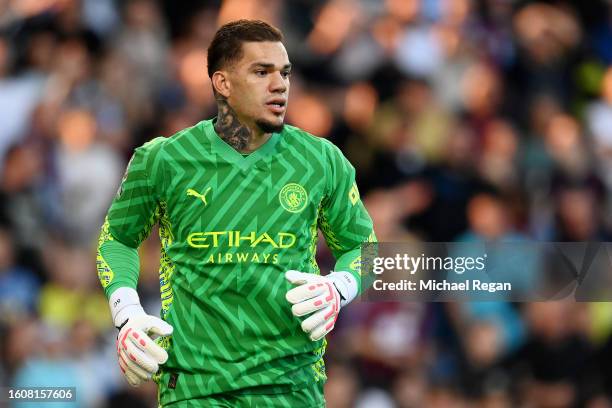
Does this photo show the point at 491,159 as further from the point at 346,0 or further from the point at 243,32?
the point at 243,32

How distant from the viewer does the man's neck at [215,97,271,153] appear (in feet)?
15.7

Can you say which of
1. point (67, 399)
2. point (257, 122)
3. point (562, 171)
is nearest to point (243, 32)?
point (257, 122)

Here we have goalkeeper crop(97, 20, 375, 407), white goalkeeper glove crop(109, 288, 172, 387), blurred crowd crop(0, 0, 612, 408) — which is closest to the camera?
white goalkeeper glove crop(109, 288, 172, 387)

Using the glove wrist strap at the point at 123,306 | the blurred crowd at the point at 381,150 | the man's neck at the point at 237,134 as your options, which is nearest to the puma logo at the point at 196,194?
the man's neck at the point at 237,134

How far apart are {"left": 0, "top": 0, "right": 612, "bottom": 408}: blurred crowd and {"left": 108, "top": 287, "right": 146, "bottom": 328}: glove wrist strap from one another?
3.90 metres

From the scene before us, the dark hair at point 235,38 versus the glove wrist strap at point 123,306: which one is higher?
the dark hair at point 235,38

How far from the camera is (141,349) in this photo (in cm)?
441

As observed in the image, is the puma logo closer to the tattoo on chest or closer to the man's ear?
the tattoo on chest

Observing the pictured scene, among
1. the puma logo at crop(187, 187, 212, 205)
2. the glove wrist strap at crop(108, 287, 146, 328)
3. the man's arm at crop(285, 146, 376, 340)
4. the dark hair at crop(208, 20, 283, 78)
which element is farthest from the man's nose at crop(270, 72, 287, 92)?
the glove wrist strap at crop(108, 287, 146, 328)

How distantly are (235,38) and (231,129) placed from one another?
37 centimetres

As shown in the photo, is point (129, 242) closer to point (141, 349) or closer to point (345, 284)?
point (141, 349)

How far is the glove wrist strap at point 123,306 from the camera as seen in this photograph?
460 centimetres

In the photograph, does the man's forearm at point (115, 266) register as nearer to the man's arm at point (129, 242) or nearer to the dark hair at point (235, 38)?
the man's arm at point (129, 242)

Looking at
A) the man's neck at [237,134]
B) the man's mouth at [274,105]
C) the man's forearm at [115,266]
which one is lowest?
the man's forearm at [115,266]
